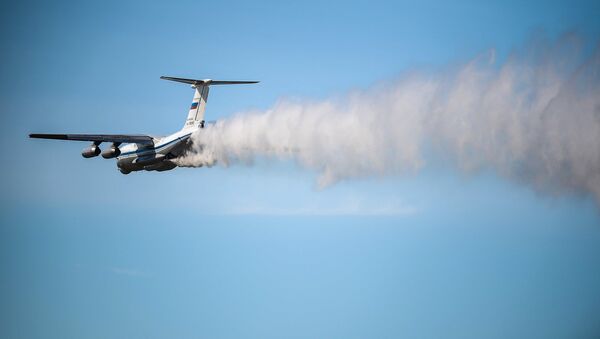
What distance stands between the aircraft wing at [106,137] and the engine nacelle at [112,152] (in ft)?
3.15

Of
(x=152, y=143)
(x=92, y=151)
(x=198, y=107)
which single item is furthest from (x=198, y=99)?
(x=92, y=151)

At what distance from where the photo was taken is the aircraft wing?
45.4m

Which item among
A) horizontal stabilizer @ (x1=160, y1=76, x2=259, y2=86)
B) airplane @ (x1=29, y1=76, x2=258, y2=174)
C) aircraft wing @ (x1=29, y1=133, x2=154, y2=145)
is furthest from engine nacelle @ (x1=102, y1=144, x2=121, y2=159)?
horizontal stabilizer @ (x1=160, y1=76, x2=259, y2=86)

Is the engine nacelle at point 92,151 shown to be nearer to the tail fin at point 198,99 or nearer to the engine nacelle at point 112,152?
the engine nacelle at point 112,152

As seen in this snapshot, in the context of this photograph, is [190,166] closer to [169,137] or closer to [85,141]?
[169,137]

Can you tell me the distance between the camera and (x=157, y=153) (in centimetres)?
4512

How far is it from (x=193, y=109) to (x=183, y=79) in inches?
81.9

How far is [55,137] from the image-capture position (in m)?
47.4

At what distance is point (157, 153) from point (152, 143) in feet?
2.86

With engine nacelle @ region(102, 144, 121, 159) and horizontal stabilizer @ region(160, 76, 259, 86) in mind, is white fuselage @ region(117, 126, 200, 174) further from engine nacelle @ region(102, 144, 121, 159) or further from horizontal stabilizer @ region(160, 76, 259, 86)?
horizontal stabilizer @ region(160, 76, 259, 86)

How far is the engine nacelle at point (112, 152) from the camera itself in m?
46.9

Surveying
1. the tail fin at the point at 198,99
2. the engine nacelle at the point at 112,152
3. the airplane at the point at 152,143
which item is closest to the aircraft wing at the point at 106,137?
the airplane at the point at 152,143

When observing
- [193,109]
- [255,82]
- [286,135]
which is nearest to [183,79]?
[193,109]

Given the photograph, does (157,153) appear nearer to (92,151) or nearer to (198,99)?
(198,99)
